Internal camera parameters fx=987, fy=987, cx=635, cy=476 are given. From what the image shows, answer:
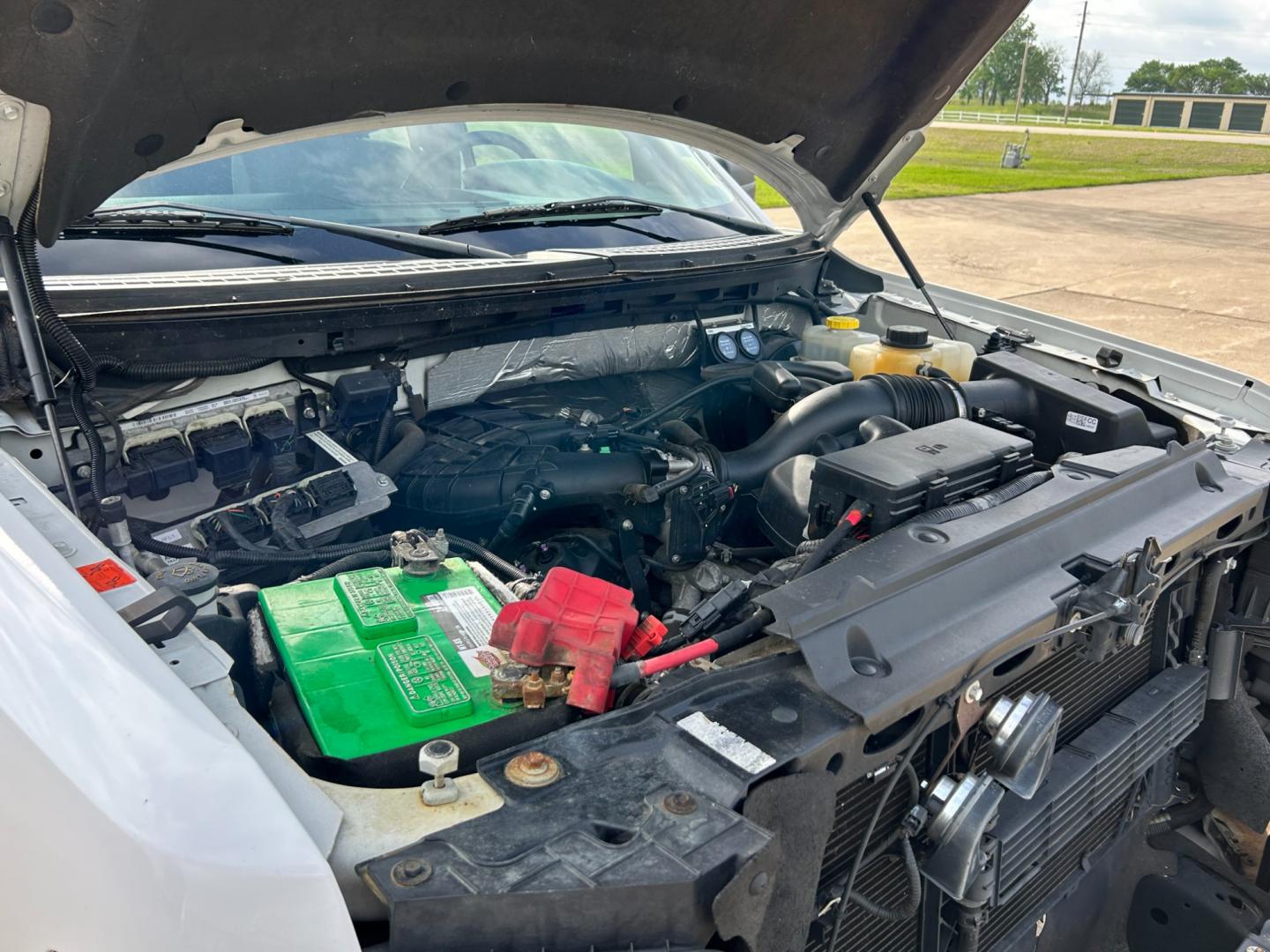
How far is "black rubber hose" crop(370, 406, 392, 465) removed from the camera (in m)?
2.08

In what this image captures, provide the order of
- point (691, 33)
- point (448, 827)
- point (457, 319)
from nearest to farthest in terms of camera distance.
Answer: point (448, 827)
point (691, 33)
point (457, 319)

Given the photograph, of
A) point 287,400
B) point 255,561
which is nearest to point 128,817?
point 255,561

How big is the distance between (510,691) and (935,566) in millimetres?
653

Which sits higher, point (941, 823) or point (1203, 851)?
point (941, 823)

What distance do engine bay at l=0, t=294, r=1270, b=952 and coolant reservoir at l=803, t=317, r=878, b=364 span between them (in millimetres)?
146

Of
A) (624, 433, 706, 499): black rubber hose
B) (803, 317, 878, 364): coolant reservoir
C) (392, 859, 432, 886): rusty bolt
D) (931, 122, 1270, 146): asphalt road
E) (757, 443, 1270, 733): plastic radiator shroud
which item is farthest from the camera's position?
(931, 122, 1270, 146): asphalt road

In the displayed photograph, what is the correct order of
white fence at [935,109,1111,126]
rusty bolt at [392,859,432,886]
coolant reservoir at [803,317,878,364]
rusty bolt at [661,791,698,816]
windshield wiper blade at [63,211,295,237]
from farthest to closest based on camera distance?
white fence at [935,109,1111,126] → coolant reservoir at [803,317,878,364] → windshield wiper blade at [63,211,295,237] → rusty bolt at [661,791,698,816] → rusty bolt at [392,859,432,886]

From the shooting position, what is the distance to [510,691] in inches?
49.3

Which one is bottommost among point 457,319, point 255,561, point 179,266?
point 255,561

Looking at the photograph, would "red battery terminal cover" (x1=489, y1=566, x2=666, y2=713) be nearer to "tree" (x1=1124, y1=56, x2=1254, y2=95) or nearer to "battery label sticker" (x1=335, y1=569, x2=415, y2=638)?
"battery label sticker" (x1=335, y1=569, x2=415, y2=638)

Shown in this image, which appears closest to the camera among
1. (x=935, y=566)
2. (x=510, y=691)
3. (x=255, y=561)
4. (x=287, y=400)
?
(x=510, y=691)

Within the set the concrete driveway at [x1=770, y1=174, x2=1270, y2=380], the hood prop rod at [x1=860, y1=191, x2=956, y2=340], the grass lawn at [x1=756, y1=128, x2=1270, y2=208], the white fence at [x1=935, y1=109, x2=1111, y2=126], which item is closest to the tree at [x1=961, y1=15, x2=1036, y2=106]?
the white fence at [x1=935, y1=109, x2=1111, y2=126]

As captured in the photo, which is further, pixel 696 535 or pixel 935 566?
pixel 696 535

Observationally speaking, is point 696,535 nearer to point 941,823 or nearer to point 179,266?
point 941,823
